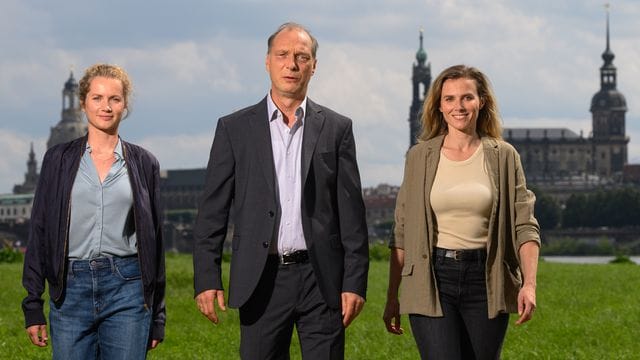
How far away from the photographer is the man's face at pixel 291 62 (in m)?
5.59

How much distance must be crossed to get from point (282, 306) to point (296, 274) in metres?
0.15

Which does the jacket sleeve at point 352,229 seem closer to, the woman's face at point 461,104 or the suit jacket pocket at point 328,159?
the suit jacket pocket at point 328,159

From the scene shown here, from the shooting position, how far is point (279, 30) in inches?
223

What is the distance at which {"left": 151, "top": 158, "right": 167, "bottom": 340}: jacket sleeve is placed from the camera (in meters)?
5.62

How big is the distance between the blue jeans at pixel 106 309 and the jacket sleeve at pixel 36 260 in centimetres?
11

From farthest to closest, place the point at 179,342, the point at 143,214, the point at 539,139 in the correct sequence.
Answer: the point at 539,139 < the point at 179,342 < the point at 143,214

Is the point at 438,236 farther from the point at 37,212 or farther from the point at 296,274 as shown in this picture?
the point at 37,212

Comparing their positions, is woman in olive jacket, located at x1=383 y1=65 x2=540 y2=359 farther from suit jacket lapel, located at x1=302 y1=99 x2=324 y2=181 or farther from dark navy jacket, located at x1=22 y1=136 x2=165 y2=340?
dark navy jacket, located at x1=22 y1=136 x2=165 y2=340

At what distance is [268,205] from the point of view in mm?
5531

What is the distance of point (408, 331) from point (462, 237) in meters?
10.8

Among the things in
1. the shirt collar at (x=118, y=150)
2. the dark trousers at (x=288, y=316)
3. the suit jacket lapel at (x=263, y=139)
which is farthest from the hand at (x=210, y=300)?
the shirt collar at (x=118, y=150)

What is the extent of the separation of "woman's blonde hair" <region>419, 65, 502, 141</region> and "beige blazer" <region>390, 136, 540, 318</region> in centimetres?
9

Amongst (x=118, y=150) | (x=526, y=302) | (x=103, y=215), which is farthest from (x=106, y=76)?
(x=526, y=302)

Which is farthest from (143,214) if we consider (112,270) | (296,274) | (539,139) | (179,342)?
(539,139)
